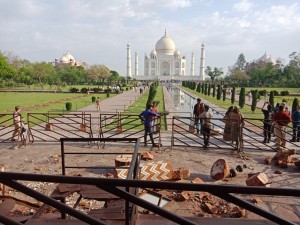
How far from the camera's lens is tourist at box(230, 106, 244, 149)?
7309 millimetres

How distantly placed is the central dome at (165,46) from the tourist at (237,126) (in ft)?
314

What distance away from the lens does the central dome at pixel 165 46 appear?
101 m

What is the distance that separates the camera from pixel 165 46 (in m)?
101

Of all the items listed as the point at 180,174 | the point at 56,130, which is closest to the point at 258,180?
the point at 180,174

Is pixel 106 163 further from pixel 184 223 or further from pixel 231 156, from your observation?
pixel 184 223

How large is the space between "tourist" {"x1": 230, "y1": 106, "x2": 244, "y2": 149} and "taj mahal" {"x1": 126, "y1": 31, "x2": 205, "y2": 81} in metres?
90.8

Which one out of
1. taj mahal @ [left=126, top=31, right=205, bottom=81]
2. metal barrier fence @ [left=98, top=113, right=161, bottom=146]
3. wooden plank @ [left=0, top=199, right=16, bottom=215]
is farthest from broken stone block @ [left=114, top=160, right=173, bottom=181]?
taj mahal @ [left=126, top=31, right=205, bottom=81]

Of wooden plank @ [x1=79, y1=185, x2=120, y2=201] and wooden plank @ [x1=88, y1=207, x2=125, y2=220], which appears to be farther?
wooden plank @ [x1=79, y1=185, x2=120, y2=201]

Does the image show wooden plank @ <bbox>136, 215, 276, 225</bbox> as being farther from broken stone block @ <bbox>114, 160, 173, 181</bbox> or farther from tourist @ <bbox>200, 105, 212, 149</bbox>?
tourist @ <bbox>200, 105, 212, 149</bbox>

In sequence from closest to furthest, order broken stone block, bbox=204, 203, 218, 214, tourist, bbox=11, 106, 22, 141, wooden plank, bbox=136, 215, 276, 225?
wooden plank, bbox=136, 215, 276, 225
broken stone block, bbox=204, 203, 218, 214
tourist, bbox=11, 106, 22, 141

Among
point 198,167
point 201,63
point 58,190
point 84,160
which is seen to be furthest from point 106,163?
point 201,63

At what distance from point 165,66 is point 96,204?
10190 cm

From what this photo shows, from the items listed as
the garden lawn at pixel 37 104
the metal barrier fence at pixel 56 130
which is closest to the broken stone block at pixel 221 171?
the metal barrier fence at pixel 56 130

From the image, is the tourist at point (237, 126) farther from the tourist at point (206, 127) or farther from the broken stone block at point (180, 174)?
the broken stone block at point (180, 174)
